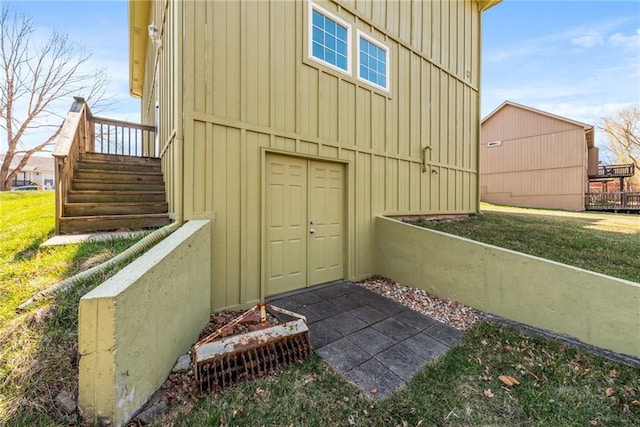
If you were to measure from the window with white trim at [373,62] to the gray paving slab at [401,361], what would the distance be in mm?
4655

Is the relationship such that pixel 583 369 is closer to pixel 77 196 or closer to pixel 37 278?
pixel 37 278

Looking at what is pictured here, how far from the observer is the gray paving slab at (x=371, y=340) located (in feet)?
9.63

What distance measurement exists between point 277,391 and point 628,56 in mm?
23391

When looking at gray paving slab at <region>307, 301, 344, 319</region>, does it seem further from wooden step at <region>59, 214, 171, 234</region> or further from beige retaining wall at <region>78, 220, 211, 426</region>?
wooden step at <region>59, 214, 171, 234</region>

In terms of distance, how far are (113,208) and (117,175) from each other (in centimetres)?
100

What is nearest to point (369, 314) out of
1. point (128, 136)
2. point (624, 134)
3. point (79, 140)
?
point (79, 140)

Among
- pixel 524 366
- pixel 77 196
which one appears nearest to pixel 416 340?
pixel 524 366

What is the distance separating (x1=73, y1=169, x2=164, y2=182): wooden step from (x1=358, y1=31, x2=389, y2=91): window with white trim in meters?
4.39

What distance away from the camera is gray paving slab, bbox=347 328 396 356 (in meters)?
2.94

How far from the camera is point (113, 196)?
175 inches

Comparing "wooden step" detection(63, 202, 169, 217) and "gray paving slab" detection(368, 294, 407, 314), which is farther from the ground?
"wooden step" detection(63, 202, 169, 217)

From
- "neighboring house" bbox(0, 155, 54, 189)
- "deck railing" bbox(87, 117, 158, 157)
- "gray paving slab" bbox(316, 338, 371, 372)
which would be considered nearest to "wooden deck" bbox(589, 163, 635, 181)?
"gray paving slab" bbox(316, 338, 371, 372)

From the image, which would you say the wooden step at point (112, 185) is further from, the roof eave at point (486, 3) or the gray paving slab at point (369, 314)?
the roof eave at point (486, 3)

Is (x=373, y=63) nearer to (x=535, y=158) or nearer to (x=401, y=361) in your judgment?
(x=401, y=361)
